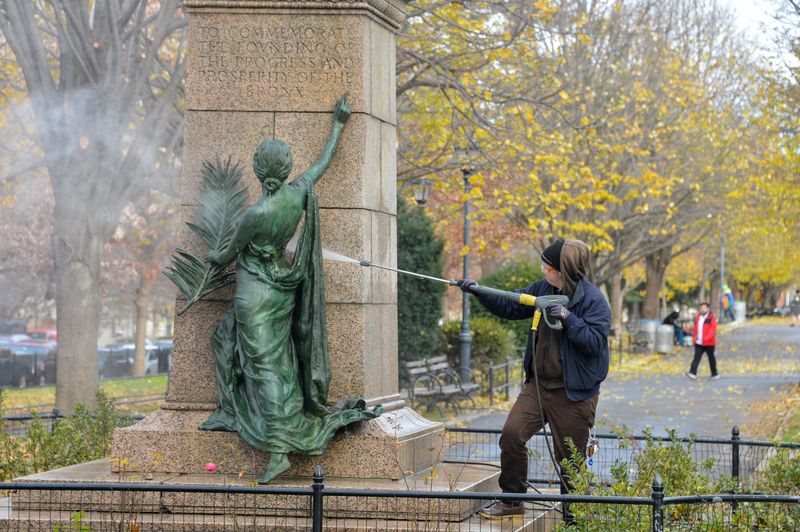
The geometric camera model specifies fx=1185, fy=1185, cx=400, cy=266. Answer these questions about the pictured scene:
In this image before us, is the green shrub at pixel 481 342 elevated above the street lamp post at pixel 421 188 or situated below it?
below

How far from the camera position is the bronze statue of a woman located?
7.55m

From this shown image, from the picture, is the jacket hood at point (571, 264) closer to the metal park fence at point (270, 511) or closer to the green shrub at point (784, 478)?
the metal park fence at point (270, 511)

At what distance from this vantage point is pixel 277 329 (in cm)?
767

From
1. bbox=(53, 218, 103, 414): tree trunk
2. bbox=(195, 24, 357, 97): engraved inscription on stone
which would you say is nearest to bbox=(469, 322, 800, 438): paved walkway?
bbox=(195, 24, 357, 97): engraved inscription on stone

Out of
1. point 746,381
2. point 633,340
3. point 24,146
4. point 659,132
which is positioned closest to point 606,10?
point 659,132

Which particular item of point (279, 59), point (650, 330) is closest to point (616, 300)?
point (650, 330)

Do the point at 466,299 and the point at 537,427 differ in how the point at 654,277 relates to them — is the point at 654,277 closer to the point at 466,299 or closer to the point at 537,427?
the point at 466,299

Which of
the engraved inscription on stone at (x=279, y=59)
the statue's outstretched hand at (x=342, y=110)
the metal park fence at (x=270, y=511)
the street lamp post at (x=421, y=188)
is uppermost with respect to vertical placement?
the street lamp post at (x=421, y=188)

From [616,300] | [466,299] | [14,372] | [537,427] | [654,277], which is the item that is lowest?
[14,372]

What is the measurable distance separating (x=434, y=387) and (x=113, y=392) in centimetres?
1049

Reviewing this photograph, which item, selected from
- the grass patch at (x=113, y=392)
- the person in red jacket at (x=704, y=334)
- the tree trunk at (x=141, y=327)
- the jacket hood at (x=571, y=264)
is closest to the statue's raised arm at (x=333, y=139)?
the jacket hood at (x=571, y=264)

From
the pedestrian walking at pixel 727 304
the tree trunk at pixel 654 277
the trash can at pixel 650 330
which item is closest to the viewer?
the trash can at pixel 650 330

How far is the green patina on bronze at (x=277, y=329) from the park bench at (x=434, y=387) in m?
12.0

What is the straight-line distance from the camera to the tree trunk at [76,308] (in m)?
18.2
